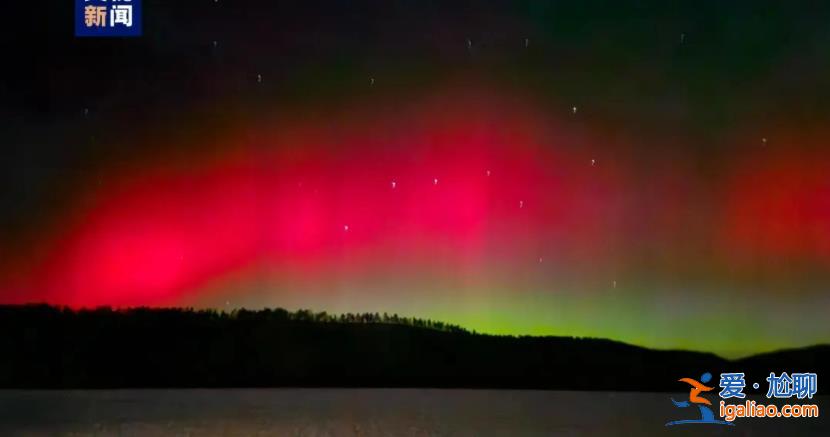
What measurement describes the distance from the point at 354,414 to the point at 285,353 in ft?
5.16

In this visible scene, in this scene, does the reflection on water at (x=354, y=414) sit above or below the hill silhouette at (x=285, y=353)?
below

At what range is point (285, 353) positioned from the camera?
7113 millimetres

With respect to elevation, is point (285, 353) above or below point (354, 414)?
above

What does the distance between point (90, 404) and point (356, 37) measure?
10.7 ft

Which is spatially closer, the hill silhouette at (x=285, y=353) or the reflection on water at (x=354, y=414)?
the reflection on water at (x=354, y=414)

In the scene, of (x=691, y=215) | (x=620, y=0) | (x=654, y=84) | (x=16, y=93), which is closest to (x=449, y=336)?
(x=691, y=215)

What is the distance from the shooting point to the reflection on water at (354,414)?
5066 millimetres

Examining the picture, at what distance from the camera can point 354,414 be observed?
5684 millimetres

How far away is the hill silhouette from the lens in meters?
6.96

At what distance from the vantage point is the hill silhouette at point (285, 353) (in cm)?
696

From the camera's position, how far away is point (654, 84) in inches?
268

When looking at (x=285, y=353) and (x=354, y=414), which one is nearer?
(x=354, y=414)

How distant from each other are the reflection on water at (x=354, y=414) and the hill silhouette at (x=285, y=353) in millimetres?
206

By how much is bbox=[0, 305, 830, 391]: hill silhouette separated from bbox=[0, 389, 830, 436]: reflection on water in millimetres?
206
